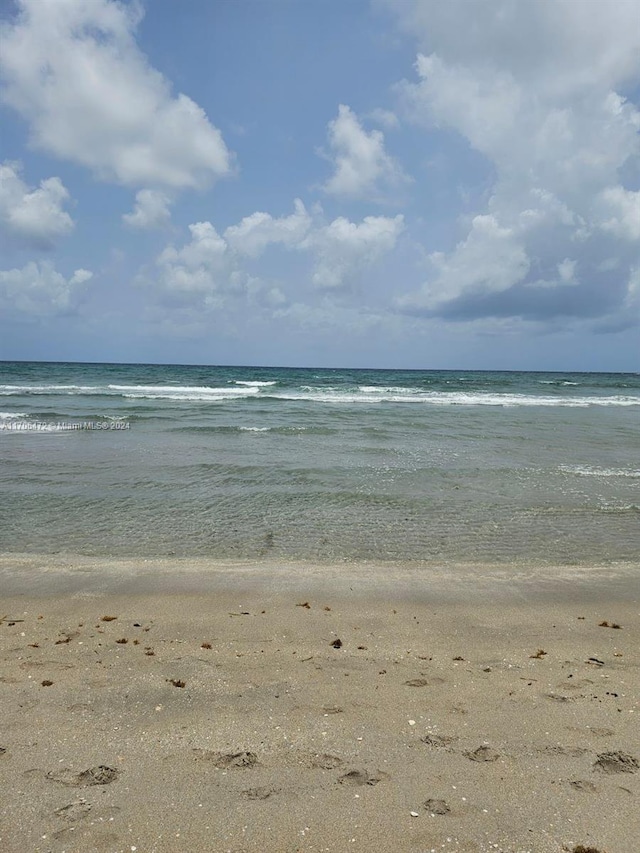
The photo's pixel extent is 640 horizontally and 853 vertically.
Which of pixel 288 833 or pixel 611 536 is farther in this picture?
pixel 611 536

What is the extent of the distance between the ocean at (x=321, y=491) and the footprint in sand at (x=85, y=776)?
4320mm

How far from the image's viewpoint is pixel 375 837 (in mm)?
2811

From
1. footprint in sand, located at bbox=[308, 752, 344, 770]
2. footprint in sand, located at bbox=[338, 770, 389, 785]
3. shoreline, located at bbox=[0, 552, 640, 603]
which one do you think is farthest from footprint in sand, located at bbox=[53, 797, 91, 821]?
shoreline, located at bbox=[0, 552, 640, 603]

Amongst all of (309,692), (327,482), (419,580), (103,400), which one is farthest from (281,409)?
(309,692)

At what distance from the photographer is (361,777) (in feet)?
10.6

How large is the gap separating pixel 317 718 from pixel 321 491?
7597 millimetres

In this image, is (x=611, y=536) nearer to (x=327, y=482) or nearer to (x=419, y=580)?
(x=419, y=580)

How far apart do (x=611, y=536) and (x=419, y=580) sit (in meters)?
3.97

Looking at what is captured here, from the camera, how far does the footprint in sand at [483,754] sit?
Result: 3.41 meters

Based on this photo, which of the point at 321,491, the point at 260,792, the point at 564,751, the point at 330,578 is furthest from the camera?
the point at 321,491

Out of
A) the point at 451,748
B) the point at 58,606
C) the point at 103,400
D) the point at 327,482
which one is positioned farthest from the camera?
the point at 103,400

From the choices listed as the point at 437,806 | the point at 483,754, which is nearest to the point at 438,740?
the point at 483,754

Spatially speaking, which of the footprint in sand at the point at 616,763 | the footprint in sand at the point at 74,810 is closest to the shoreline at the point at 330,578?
the footprint in sand at the point at 616,763

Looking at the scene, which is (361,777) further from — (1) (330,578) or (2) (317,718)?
(1) (330,578)
